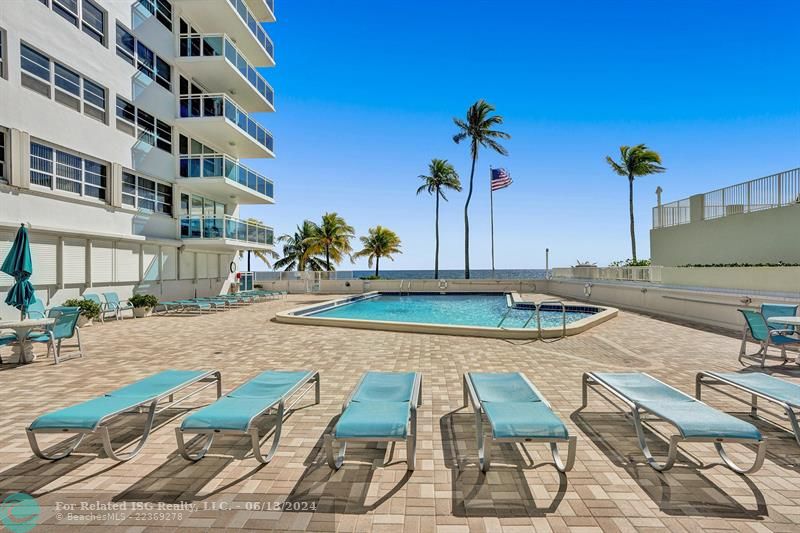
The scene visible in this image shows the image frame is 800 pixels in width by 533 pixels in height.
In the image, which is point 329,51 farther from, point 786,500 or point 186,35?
point 786,500

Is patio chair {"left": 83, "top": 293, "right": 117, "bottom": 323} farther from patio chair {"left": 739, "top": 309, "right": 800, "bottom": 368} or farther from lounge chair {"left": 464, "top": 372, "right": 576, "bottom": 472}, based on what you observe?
patio chair {"left": 739, "top": 309, "right": 800, "bottom": 368}

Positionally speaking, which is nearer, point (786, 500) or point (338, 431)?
point (786, 500)

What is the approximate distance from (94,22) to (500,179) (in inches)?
1030

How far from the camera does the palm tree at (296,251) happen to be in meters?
35.9

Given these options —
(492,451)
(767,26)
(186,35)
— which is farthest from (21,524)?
(767,26)

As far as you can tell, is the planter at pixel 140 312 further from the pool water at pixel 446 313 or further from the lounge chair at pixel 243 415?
the lounge chair at pixel 243 415

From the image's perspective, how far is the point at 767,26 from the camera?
14922 mm

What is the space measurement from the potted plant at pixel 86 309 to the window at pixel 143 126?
22.9 feet

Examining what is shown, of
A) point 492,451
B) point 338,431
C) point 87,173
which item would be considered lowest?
point 492,451

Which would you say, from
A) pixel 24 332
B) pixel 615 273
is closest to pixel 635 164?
pixel 615 273

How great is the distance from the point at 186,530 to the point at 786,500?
4.48m

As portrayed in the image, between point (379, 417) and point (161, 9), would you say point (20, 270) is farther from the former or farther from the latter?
point (161, 9)

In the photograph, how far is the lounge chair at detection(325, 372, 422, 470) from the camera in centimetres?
309

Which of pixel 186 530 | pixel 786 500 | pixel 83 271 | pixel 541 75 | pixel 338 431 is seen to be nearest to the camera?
pixel 186 530
